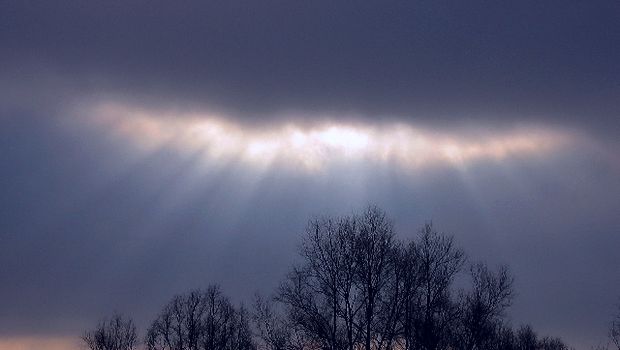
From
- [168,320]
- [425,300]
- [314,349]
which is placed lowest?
[314,349]

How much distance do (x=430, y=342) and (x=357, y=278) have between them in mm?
7280

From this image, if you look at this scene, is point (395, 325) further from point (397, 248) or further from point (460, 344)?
point (460, 344)

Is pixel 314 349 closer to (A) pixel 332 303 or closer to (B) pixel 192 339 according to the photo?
(A) pixel 332 303

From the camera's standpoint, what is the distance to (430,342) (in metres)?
68.8

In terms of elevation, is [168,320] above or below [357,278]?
above

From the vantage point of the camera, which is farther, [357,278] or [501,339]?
[501,339]

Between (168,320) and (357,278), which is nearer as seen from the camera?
(357,278)

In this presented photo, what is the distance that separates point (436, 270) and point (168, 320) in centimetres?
4476

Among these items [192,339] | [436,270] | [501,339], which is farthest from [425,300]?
[192,339]

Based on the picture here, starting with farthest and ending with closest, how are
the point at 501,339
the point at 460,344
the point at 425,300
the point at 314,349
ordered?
the point at 501,339 → the point at 460,344 → the point at 425,300 → the point at 314,349

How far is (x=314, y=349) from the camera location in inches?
2581

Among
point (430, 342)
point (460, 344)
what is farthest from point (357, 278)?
point (460, 344)

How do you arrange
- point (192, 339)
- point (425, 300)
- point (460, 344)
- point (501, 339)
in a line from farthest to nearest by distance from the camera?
point (192, 339), point (501, 339), point (460, 344), point (425, 300)

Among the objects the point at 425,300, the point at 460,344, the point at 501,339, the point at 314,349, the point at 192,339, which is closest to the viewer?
the point at 314,349
